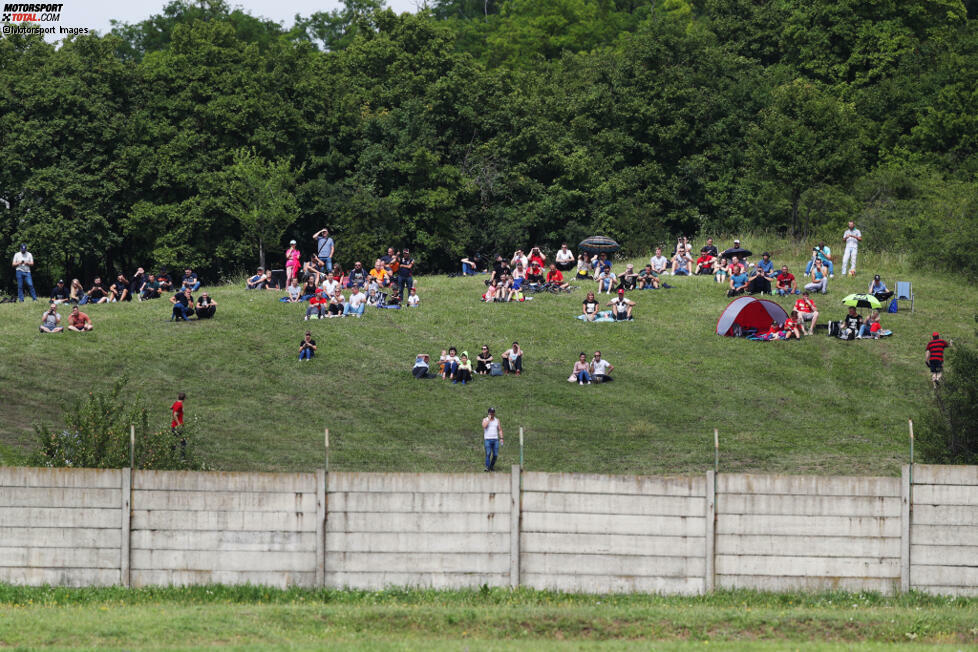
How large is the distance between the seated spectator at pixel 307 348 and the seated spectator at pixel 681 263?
16389 mm

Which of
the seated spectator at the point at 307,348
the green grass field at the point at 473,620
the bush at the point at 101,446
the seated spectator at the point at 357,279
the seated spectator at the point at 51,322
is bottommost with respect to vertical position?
the green grass field at the point at 473,620

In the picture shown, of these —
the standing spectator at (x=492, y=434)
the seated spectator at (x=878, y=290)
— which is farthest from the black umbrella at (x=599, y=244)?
the standing spectator at (x=492, y=434)

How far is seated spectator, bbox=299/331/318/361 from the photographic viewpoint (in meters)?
37.4

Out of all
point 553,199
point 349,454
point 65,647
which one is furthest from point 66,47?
point 65,647

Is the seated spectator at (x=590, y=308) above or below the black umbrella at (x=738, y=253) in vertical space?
below

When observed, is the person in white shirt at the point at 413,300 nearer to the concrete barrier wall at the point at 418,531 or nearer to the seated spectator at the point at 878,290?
the seated spectator at the point at 878,290

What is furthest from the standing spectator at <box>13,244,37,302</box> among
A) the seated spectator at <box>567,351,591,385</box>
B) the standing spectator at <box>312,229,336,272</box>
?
the seated spectator at <box>567,351,591,385</box>

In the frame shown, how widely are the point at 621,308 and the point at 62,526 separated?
26324 mm

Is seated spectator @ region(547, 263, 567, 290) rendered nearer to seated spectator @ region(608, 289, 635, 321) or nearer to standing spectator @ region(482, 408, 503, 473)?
seated spectator @ region(608, 289, 635, 321)

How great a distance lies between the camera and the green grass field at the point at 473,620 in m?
14.9

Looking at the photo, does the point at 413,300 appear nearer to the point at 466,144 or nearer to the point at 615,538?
the point at 615,538

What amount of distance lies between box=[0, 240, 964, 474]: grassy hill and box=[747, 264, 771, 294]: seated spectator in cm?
129

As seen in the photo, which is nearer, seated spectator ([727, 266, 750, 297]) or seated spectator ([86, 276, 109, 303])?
seated spectator ([727, 266, 750, 297])

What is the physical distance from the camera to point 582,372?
118 feet
